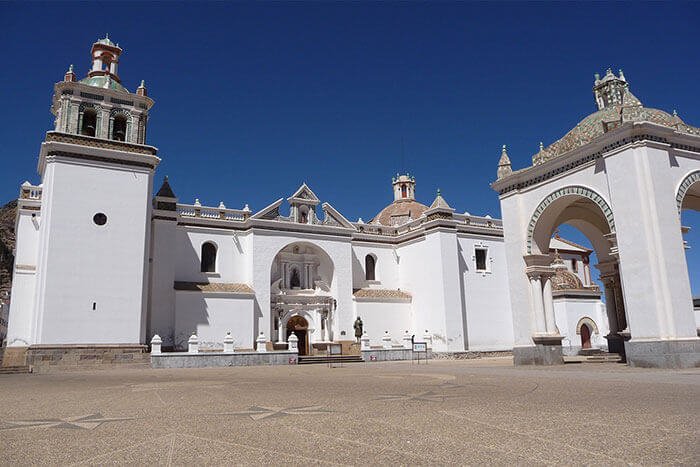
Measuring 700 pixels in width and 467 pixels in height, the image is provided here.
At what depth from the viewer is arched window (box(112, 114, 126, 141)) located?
23.0 meters

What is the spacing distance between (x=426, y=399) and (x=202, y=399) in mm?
3121

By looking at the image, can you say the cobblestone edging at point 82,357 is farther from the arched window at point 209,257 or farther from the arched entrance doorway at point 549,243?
the arched entrance doorway at point 549,243

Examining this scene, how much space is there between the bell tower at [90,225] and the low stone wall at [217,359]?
1900 mm

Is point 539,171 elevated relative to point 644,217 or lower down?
elevated

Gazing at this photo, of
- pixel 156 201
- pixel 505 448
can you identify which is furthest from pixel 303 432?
pixel 156 201

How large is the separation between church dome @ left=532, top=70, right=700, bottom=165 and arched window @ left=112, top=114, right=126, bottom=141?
17.4m

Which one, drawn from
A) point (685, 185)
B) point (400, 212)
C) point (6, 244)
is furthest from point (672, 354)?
point (6, 244)

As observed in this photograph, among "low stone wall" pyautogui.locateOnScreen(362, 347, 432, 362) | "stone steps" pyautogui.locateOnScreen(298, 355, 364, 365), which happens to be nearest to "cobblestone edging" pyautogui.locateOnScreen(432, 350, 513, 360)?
"low stone wall" pyautogui.locateOnScreen(362, 347, 432, 362)

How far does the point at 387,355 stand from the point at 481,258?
32.1 feet

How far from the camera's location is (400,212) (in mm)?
40719

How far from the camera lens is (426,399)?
22.6ft

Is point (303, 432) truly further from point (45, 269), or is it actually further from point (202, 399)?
point (45, 269)

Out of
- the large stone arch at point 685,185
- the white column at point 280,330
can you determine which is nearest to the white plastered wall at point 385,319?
the white column at point 280,330

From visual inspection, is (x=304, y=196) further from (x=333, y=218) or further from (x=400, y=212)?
(x=400, y=212)
